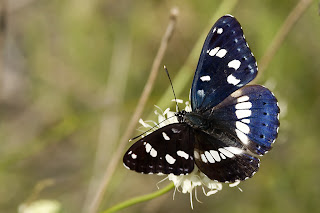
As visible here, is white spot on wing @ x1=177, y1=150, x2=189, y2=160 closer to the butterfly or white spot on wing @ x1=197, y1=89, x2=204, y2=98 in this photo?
the butterfly

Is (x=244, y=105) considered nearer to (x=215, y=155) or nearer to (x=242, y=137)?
(x=242, y=137)

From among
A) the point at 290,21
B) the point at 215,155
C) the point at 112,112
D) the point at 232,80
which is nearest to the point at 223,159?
the point at 215,155

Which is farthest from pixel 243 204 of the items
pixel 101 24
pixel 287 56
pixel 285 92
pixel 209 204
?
pixel 101 24

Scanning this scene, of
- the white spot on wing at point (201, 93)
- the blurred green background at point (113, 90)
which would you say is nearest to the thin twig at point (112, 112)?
the blurred green background at point (113, 90)

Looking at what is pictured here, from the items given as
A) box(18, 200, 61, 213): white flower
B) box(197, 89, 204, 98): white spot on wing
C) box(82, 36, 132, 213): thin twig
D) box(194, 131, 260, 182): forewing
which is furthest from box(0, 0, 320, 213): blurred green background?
box(194, 131, 260, 182): forewing

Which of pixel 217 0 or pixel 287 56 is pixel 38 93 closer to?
pixel 217 0

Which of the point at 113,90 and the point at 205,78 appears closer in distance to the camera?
the point at 205,78

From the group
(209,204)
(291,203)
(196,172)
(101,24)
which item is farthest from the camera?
(101,24)
